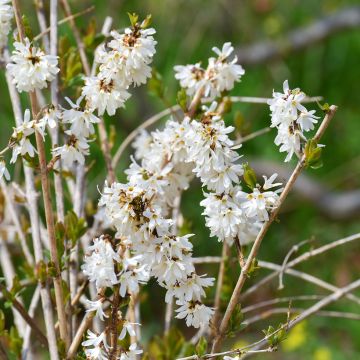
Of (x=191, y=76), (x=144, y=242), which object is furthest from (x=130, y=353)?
(x=191, y=76)

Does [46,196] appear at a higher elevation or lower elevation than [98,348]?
higher

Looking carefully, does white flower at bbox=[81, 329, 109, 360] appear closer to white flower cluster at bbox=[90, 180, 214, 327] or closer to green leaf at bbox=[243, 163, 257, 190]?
white flower cluster at bbox=[90, 180, 214, 327]

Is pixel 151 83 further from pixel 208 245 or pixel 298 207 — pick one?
pixel 298 207

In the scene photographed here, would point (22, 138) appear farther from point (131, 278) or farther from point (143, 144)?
point (143, 144)

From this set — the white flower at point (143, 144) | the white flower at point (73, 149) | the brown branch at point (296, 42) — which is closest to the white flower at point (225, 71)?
the white flower at point (143, 144)

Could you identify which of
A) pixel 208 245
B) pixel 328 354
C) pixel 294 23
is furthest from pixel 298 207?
pixel 294 23

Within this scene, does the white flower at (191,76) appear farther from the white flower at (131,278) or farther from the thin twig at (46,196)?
the white flower at (131,278)
